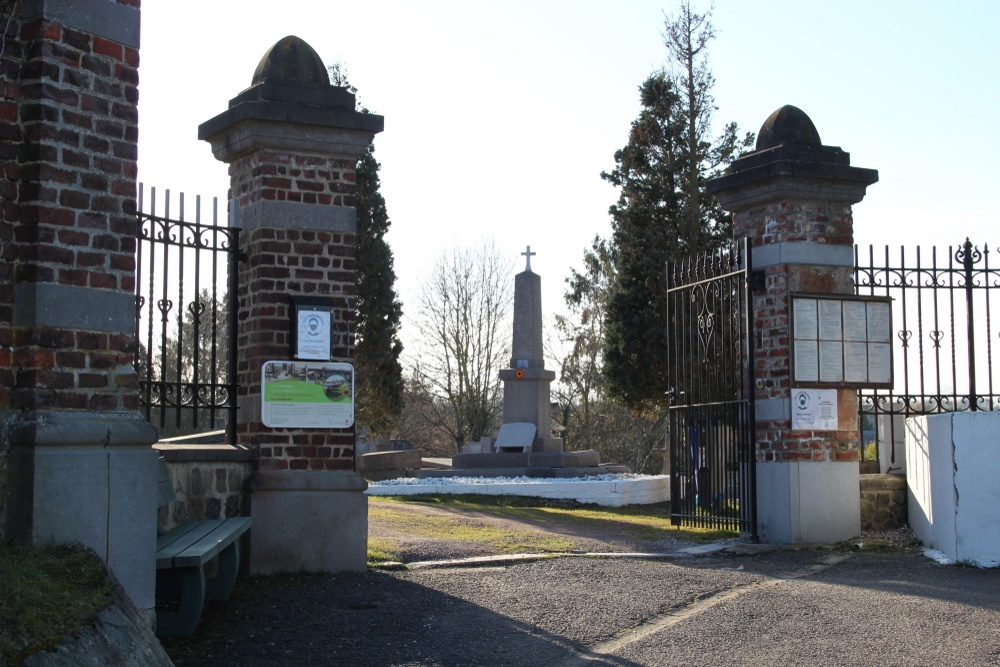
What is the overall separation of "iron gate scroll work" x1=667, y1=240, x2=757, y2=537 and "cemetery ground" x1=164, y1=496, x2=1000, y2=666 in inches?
41.3

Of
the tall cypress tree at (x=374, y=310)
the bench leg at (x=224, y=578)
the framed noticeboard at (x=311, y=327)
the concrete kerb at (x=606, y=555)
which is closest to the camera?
the bench leg at (x=224, y=578)

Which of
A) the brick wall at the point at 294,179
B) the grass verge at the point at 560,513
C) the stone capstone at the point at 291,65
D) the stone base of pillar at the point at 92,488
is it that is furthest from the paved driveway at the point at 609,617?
the stone capstone at the point at 291,65

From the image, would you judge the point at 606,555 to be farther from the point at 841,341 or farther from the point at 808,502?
the point at 841,341

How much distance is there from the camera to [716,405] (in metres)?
11.5

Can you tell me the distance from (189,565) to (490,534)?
20.4ft

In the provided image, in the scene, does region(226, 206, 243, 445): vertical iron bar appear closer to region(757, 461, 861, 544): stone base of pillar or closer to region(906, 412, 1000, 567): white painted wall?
region(757, 461, 861, 544): stone base of pillar

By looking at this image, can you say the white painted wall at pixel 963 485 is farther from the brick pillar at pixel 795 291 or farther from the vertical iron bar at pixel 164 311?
the vertical iron bar at pixel 164 311

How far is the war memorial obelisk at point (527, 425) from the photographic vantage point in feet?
68.1

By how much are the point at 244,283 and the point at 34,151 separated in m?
3.34

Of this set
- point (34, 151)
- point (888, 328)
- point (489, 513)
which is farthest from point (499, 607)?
point (489, 513)

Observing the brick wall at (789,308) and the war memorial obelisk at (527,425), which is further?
the war memorial obelisk at (527,425)

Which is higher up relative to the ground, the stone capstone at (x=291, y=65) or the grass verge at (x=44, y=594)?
the stone capstone at (x=291, y=65)

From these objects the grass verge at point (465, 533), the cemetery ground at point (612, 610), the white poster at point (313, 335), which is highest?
the white poster at point (313, 335)

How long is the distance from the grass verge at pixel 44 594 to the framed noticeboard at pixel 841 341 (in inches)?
289
